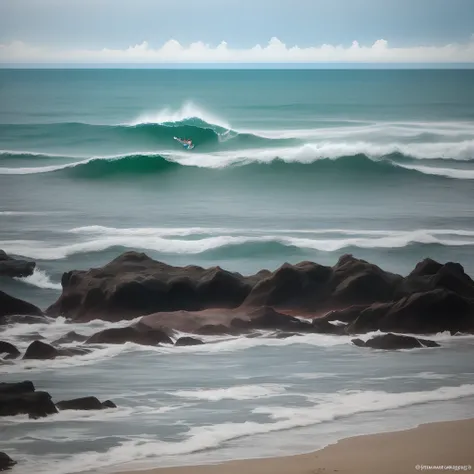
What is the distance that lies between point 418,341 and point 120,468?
1816mm

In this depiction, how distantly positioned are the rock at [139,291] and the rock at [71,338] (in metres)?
0.12

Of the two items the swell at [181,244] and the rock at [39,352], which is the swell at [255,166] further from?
the rock at [39,352]

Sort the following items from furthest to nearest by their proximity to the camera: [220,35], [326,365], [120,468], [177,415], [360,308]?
[220,35] < [360,308] < [326,365] < [177,415] < [120,468]

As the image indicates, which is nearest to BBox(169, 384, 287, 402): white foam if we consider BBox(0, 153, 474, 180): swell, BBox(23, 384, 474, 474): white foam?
BBox(23, 384, 474, 474): white foam

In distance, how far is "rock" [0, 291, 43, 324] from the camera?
5.00m

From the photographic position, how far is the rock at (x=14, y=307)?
16.4 feet

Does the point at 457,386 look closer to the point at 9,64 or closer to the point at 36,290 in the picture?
the point at 36,290

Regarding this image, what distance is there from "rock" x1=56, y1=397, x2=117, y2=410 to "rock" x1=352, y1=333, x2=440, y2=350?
4.58 ft

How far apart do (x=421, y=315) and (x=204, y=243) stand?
4.23ft

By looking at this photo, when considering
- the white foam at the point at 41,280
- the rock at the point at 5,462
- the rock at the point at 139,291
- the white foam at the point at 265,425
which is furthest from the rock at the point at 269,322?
the rock at the point at 5,462

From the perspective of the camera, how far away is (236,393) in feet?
14.7

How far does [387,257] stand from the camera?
5.21m

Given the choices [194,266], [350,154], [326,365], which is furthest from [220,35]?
[326,365]

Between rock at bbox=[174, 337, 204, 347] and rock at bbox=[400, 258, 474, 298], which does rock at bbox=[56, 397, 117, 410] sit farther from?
rock at bbox=[400, 258, 474, 298]
